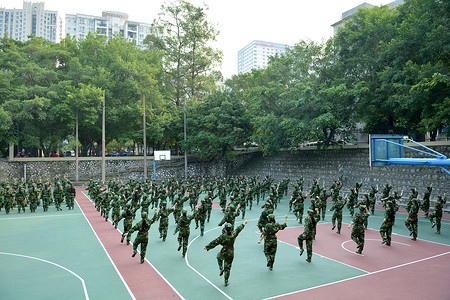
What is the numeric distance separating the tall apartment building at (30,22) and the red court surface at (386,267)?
150733mm

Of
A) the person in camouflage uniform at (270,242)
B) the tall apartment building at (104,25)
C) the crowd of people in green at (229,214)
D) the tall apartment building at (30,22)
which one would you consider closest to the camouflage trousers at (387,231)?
the crowd of people in green at (229,214)

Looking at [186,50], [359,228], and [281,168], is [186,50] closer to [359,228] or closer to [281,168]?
[281,168]

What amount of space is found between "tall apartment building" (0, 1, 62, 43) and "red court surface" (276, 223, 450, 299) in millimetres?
150733

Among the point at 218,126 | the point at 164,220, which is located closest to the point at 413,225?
the point at 164,220

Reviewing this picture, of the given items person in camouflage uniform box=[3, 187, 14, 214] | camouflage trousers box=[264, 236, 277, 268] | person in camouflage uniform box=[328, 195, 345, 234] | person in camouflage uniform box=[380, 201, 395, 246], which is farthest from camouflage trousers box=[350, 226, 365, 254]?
person in camouflage uniform box=[3, 187, 14, 214]

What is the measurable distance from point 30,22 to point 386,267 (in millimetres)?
160959

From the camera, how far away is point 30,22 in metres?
134

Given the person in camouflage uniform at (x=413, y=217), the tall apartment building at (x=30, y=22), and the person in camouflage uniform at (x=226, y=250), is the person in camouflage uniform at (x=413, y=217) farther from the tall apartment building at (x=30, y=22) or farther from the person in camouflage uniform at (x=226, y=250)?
the tall apartment building at (x=30, y=22)

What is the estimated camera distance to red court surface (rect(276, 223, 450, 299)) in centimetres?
803

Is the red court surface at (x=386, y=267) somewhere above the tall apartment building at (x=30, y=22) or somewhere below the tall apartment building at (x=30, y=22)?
below

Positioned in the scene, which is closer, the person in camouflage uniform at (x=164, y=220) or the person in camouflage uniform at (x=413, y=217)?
the person in camouflage uniform at (x=164, y=220)

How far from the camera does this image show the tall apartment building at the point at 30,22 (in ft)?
427

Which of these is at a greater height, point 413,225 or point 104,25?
point 104,25

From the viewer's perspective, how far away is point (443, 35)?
57.9 ft
